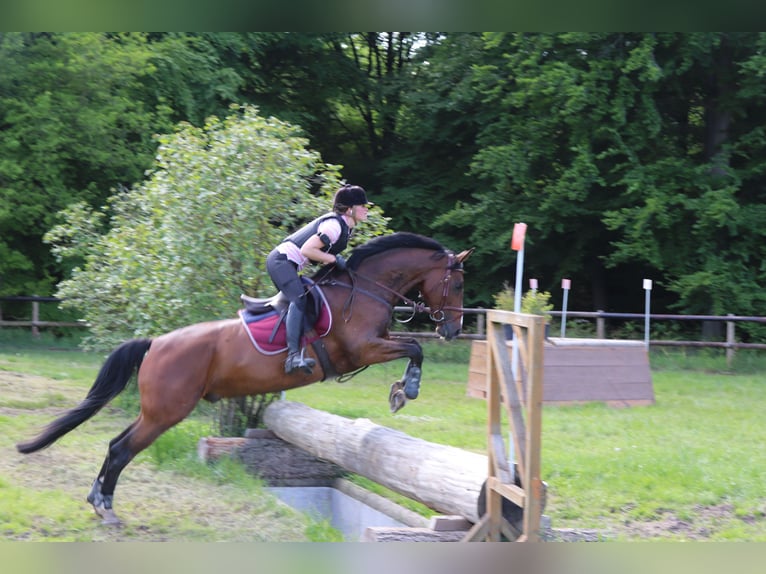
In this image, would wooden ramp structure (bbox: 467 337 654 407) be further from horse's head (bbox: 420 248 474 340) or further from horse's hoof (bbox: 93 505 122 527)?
horse's hoof (bbox: 93 505 122 527)

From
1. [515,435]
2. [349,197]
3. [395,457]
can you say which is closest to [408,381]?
[395,457]

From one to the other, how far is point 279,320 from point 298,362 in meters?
0.37

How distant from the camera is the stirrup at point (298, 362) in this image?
248 inches

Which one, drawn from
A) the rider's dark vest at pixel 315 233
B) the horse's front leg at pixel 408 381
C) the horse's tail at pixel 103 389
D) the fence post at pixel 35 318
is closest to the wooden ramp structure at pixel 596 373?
the horse's front leg at pixel 408 381

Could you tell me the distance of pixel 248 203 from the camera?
8008 millimetres

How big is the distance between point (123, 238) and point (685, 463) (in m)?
5.90

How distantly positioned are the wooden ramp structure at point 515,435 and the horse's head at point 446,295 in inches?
61.2

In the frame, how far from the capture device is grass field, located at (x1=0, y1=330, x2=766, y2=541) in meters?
5.84

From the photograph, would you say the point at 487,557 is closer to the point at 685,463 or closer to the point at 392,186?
the point at 685,463

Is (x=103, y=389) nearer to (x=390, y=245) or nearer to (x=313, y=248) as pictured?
(x=313, y=248)

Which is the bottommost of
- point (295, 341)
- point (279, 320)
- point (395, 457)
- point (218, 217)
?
point (395, 457)

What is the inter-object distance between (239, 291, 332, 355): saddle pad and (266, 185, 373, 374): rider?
0.09 metres

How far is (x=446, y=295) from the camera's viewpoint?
267 inches

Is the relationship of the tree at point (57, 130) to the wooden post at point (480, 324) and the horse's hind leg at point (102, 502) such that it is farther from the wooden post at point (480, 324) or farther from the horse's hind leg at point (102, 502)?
the horse's hind leg at point (102, 502)
